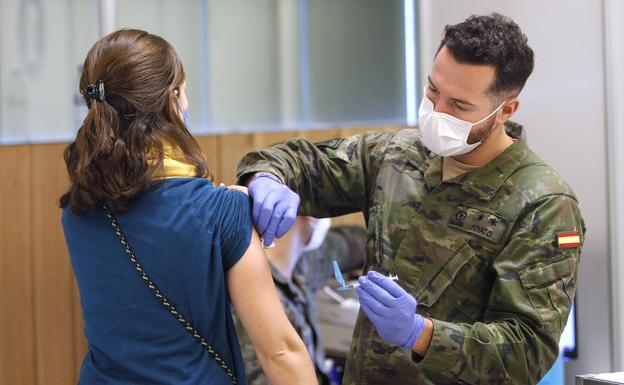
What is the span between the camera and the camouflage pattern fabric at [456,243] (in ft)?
5.34

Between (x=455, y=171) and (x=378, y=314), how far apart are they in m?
0.47

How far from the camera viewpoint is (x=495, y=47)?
5.73ft

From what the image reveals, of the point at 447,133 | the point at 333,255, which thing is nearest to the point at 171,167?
the point at 447,133

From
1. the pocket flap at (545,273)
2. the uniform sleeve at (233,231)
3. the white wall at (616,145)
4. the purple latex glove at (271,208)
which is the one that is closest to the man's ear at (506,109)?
the pocket flap at (545,273)

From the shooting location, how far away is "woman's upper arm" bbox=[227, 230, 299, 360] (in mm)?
1504

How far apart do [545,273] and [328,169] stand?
60cm

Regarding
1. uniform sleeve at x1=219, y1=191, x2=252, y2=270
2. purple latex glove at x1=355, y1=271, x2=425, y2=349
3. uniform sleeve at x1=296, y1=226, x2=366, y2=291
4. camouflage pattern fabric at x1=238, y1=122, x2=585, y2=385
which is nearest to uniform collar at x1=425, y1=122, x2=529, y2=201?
camouflage pattern fabric at x1=238, y1=122, x2=585, y2=385

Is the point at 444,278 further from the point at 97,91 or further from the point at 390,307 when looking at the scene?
the point at 97,91

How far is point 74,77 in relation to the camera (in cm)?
297

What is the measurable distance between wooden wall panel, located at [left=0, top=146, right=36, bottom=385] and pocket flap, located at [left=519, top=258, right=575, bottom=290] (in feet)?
6.17

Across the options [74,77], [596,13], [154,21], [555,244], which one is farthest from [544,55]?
[74,77]

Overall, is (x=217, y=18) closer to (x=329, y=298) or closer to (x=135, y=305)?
(x=329, y=298)

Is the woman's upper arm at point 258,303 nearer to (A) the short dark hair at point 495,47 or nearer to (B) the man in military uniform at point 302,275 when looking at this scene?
(A) the short dark hair at point 495,47

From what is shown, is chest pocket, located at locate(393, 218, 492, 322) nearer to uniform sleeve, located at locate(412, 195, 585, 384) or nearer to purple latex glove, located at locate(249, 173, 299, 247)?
uniform sleeve, located at locate(412, 195, 585, 384)
